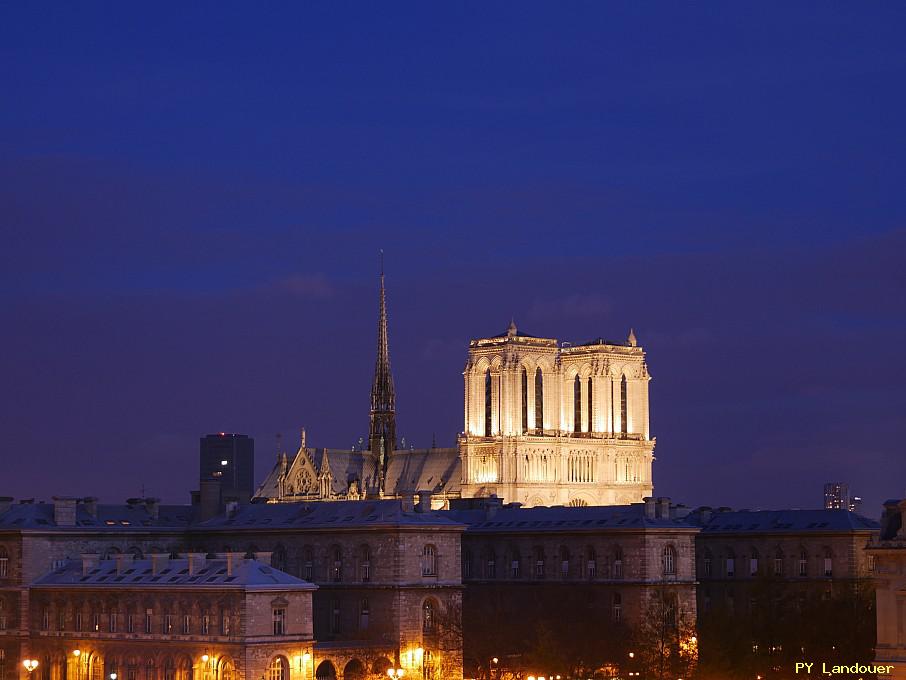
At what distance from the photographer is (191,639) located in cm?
12125

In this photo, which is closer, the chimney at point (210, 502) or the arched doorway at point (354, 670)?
the arched doorway at point (354, 670)

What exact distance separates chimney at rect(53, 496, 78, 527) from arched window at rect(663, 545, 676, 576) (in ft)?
118

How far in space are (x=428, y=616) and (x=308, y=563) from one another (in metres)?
9.89

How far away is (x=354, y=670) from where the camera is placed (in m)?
127

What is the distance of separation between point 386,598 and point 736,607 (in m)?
32.7

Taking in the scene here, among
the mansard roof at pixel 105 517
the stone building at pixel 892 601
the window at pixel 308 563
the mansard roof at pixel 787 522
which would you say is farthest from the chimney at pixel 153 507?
the stone building at pixel 892 601

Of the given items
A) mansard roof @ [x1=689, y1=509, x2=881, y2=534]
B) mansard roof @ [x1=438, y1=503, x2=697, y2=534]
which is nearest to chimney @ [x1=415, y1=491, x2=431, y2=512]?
mansard roof @ [x1=438, y1=503, x2=697, y2=534]

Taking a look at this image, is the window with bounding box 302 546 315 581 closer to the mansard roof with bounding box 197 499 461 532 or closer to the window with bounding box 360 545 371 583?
the mansard roof with bounding box 197 499 461 532

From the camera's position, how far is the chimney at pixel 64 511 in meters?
141

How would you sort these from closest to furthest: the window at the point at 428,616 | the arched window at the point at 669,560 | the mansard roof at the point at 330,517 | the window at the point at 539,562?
the window at the point at 428,616, the mansard roof at the point at 330,517, the arched window at the point at 669,560, the window at the point at 539,562

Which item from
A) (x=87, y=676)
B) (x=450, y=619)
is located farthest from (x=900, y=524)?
(x=87, y=676)

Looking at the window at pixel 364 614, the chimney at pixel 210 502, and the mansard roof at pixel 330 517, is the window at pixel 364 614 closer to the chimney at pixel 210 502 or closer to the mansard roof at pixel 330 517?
the mansard roof at pixel 330 517

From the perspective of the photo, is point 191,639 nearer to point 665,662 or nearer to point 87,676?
point 87,676

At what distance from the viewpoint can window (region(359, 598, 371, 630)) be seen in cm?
13125
